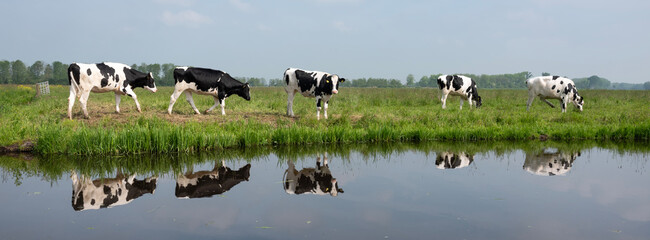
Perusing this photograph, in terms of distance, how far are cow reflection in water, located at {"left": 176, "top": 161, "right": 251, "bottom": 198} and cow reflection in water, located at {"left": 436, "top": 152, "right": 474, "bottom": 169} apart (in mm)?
3868

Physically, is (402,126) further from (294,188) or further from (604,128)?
(294,188)

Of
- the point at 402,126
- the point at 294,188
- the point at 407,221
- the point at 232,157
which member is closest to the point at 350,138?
the point at 402,126

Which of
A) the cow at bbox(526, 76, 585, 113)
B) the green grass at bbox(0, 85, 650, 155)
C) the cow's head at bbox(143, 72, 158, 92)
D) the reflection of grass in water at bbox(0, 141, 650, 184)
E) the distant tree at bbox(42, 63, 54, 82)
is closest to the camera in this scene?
the reflection of grass in water at bbox(0, 141, 650, 184)

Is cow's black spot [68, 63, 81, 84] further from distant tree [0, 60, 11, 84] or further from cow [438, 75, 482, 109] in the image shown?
distant tree [0, 60, 11, 84]

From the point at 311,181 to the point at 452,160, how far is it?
11.3 feet

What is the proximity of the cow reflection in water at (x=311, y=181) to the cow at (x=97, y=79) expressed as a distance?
315 inches

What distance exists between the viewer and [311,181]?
24.7 ft

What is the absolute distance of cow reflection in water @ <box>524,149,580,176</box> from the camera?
8242 millimetres

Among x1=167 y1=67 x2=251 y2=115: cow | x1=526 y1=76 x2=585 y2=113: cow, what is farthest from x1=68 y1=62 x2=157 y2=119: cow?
x1=526 y1=76 x2=585 y2=113: cow

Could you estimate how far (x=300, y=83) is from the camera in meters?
15.0

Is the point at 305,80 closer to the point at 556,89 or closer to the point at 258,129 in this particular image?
the point at 258,129

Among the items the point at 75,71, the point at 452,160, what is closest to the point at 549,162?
the point at 452,160

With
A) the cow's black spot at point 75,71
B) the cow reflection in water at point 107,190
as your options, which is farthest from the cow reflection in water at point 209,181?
the cow's black spot at point 75,71

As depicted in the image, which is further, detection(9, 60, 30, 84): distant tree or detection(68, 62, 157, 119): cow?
detection(9, 60, 30, 84): distant tree
